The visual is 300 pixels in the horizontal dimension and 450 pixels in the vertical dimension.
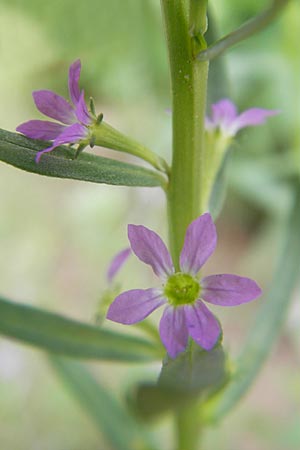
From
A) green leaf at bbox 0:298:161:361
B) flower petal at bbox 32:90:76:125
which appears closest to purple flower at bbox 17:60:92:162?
flower petal at bbox 32:90:76:125

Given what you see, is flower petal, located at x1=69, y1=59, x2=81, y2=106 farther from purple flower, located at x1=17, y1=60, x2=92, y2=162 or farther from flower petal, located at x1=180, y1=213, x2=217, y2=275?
flower petal, located at x1=180, y1=213, x2=217, y2=275

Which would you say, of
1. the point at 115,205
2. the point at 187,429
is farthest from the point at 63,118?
the point at 115,205

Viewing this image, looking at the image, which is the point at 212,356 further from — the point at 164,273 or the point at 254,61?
the point at 254,61

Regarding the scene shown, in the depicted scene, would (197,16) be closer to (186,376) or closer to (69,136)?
(69,136)

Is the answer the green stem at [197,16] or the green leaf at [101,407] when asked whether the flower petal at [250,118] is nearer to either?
the green stem at [197,16]

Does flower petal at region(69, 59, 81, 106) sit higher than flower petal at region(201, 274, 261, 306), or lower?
higher

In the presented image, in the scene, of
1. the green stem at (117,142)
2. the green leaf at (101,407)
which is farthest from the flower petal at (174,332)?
the green leaf at (101,407)

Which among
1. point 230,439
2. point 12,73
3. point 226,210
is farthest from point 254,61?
point 230,439
